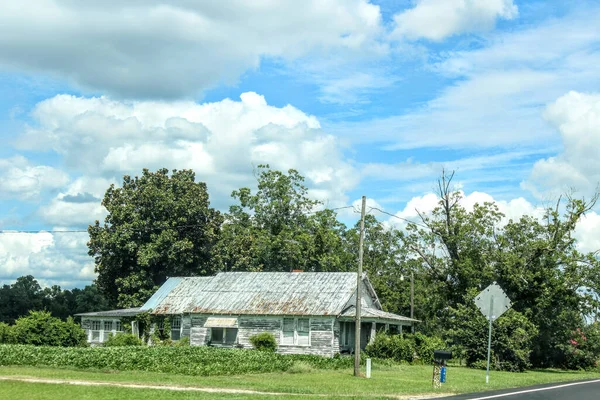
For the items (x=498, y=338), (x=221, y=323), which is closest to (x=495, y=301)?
(x=498, y=338)

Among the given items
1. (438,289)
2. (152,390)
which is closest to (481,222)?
(438,289)

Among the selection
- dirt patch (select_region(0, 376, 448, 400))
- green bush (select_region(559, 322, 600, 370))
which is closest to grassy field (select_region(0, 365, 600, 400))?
dirt patch (select_region(0, 376, 448, 400))

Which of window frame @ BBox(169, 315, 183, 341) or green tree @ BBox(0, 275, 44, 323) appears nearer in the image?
window frame @ BBox(169, 315, 183, 341)

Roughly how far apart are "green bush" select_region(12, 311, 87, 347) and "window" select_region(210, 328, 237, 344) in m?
8.40

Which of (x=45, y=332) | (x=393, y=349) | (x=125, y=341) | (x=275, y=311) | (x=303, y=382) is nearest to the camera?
(x=303, y=382)

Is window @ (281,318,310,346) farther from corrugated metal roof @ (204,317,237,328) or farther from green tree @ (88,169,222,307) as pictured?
green tree @ (88,169,222,307)

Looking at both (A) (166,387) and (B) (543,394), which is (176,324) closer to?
(A) (166,387)

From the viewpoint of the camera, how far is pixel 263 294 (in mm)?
46344

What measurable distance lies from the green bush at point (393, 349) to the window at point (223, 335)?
8871 millimetres

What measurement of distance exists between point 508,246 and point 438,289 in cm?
600

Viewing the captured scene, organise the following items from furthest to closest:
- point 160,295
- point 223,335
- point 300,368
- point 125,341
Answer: point 160,295, point 223,335, point 125,341, point 300,368

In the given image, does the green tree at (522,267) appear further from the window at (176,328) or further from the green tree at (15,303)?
the green tree at (15,303)

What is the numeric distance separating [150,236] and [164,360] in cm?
3110

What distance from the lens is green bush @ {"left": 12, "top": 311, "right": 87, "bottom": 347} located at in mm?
42031
